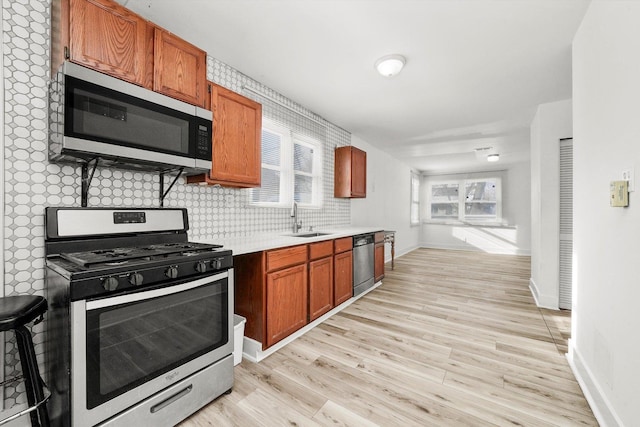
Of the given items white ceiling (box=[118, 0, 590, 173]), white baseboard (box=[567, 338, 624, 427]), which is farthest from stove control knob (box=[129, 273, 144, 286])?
white baseboard (box=[567, 338, 624, 427])

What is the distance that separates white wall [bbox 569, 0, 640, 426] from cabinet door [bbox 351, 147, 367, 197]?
2.54 meters

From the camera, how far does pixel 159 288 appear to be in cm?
136

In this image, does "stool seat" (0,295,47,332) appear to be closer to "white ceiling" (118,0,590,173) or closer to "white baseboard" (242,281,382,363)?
"white baseboard" (242,281,382,363)

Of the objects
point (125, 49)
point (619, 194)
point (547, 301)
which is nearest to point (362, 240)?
point (547, 301)

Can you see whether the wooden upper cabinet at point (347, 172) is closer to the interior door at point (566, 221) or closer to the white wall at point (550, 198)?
the white wall at point (550, 198)

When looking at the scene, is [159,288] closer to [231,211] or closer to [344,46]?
[231,211]

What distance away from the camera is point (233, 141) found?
A: 7.49 ft

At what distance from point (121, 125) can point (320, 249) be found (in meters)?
1.87

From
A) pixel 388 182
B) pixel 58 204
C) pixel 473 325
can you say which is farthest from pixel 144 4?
pixel 388 182

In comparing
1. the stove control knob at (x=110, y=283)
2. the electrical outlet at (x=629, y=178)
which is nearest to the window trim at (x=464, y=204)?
the electrical outlet at (x=629, y=178)

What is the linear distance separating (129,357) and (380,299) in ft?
9.56

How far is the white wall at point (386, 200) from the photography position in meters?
5.20

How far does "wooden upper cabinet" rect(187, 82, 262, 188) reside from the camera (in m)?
2.16

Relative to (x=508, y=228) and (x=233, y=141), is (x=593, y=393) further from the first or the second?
(x=508, y=228)
